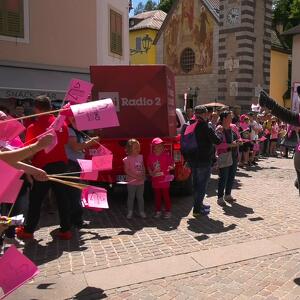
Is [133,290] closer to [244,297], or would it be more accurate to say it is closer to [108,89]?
[244,297]

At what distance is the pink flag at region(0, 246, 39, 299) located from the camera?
11.0 ft

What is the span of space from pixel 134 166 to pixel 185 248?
2.06 m

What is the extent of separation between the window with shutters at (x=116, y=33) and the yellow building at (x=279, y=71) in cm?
2366

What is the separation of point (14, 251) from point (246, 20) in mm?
31819

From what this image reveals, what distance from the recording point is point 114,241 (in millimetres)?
6188

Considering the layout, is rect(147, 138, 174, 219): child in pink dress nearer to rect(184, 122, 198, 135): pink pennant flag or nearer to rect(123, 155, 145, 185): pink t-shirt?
rect(123, 155, 145, 185): pink t-shirt

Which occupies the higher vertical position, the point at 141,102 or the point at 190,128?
the point at 141,102

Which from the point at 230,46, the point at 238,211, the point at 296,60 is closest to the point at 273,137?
the point at 238,211

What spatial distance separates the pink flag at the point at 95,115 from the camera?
166 inches

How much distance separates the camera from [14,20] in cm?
1536

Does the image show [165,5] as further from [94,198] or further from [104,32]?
[94,198]

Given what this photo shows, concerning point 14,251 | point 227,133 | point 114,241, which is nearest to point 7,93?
point 227,133

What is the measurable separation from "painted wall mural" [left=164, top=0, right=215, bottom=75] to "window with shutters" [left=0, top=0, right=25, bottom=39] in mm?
22891

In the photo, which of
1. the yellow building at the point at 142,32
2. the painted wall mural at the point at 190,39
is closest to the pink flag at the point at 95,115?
the painted wall mural at the point at 190,39
